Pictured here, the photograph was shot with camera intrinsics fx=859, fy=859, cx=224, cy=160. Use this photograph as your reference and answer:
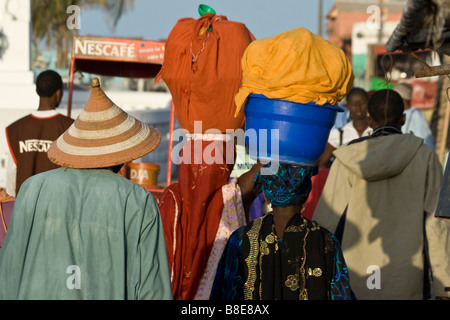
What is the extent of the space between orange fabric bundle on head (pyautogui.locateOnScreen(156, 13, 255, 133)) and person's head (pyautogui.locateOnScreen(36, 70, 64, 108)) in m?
1.46

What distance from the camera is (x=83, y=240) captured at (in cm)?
375

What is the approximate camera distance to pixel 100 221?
3.77 metres

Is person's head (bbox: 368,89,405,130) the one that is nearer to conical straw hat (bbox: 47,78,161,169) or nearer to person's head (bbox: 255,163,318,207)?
person's head (bbox: 255,163,318,207)

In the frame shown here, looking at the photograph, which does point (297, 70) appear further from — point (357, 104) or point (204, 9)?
point (357, 104)

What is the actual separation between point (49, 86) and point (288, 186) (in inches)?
136

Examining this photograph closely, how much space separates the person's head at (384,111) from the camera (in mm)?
6156

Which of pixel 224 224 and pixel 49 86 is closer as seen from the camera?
pixel 224 224

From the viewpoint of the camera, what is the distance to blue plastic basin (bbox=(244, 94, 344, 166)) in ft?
16.0

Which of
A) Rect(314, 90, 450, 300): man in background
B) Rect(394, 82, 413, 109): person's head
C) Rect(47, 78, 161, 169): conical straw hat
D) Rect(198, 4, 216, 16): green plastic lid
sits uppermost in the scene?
Rect(198, 4, 216, 16): green plastic lid

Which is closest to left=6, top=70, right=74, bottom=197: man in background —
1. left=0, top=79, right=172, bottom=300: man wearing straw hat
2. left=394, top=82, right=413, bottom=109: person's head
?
left=0, top=79, right=172, bottom=300: man wearing straw hat

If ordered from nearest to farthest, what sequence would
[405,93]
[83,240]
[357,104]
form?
[83,240] → [357,104] → [405,93]

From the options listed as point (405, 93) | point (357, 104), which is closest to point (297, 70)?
point (357, 104)

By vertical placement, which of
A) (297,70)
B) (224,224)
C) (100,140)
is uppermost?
(297,70)
